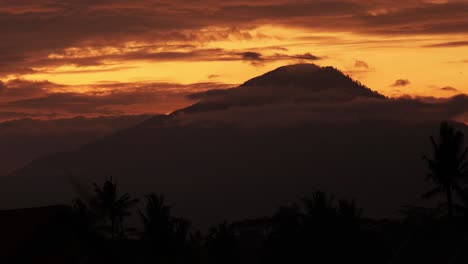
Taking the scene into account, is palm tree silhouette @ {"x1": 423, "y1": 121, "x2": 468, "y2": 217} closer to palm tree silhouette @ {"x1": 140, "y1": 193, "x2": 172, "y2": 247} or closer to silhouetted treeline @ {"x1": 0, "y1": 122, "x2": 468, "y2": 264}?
silhouetted treeline @ {"x1": 0, "y1": 122, "x2": 468, "y2": 264}

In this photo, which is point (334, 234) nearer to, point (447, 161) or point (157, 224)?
point (447, 161)

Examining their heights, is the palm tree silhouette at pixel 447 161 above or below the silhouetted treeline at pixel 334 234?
above

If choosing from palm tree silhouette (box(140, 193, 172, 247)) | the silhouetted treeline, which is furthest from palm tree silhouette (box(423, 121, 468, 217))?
palm tree silhouette (box(140, 193, 172, 247))

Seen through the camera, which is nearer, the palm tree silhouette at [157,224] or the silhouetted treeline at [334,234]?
the silhouetted treeline at [334,234]

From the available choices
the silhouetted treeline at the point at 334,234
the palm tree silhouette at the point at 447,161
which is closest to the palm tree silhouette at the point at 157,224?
the silhouetted treeline at the point at 334,234

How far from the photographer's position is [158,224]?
252ft

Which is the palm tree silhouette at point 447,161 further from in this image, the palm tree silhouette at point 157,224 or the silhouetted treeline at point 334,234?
the palm tree silhouette at point 157,224

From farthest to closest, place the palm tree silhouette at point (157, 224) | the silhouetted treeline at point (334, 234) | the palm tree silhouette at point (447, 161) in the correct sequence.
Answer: the palm tree silhouette at point (447, 161), the palm tree silhouette at point (157, 224), the silhouetted treeline at point (334, 234)

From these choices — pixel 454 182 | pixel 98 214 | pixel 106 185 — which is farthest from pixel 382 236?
pixel 98 214

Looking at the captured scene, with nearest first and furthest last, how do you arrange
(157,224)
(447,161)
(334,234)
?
(447,161) → (157,224) → (334,234)

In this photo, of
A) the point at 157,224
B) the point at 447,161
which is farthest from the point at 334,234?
the point at 157,224

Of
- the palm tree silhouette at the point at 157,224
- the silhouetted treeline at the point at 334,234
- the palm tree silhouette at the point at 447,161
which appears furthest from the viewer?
the palm tree silhouette at the point at 447,161

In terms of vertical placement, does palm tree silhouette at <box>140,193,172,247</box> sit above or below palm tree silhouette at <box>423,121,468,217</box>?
below

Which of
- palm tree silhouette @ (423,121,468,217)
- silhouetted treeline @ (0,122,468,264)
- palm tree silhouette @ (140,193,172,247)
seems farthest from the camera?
palm tree silhouette @ (423,121,468,217)
